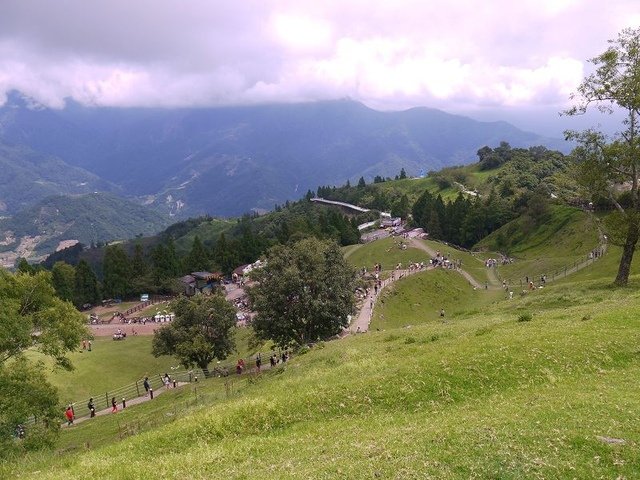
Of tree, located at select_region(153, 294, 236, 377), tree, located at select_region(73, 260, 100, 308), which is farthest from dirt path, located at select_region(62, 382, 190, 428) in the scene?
tree, located at select_region(73, 260, 100, 308)

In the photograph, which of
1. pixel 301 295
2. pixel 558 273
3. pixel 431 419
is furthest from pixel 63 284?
pixel 431 419

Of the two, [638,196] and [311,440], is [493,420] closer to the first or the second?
[311,440]

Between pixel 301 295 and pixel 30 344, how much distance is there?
2044 centimetres

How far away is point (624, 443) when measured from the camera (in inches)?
491

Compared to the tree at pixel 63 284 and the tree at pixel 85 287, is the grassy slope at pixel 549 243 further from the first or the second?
the tree at pixel 63 284

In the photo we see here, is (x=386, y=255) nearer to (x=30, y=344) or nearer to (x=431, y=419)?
(x=30, y=344)

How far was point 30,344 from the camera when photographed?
27844 millimetres

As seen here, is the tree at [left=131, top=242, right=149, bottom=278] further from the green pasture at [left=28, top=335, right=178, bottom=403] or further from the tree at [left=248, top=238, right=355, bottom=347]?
the tree at [left=248, top=238, right=355, bottom=347]

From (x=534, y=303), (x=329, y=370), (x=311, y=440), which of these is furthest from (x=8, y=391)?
(x=534, y=303)

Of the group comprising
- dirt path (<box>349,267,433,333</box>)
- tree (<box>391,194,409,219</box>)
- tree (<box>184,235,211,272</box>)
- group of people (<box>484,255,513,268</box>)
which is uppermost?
tree (<box>391,194,409,219</box>)

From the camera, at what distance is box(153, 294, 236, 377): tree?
1923 inches

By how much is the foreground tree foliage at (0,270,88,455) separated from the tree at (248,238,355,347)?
15.4m

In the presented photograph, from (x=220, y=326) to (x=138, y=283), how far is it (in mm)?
64505

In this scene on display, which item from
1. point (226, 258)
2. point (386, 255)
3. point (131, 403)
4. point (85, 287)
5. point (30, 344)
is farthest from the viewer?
point (226, 258)
